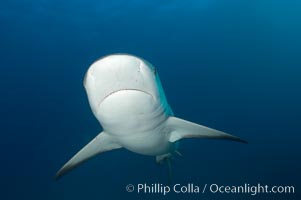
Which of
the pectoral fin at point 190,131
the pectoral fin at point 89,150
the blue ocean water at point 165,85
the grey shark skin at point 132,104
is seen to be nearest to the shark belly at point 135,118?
the grey shark skin at point 132,104

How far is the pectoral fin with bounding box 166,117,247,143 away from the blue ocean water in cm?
1787

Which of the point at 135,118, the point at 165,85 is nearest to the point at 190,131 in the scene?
the point at 135,118

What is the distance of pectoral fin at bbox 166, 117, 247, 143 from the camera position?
172 inches

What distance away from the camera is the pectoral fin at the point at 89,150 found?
4.82 meters

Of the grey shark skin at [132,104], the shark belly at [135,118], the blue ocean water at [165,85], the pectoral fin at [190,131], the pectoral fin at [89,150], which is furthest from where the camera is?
the blue ocean water at [165,85]

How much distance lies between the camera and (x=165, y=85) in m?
35.1

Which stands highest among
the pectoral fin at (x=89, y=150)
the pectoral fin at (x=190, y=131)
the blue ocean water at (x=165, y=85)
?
the blue ocean water at (x=165, y=85)

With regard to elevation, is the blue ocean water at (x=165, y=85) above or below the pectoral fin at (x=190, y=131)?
above

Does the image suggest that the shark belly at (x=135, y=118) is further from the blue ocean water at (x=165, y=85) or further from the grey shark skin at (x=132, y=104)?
the blue ocean water at (x=165, y=85)

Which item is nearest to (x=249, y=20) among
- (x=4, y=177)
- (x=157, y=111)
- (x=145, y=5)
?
(x=145, y=5)

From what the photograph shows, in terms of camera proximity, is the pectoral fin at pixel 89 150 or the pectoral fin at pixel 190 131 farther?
the pectoral fin at pixel 89 150

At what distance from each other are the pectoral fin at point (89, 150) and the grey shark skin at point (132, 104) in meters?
0.05

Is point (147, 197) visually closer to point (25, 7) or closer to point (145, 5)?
point (145, 5)

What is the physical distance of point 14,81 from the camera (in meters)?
26.9
